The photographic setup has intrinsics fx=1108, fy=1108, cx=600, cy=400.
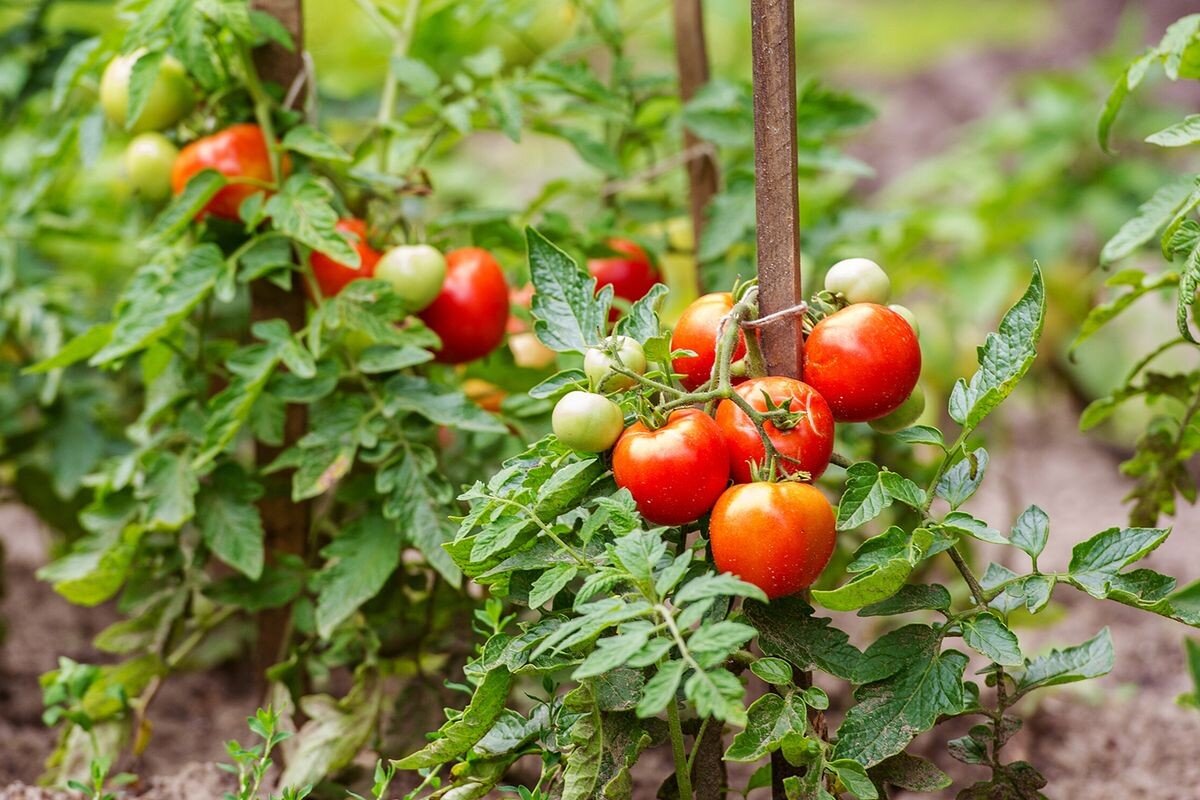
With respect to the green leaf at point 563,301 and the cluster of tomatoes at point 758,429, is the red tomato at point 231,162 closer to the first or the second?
the green leaf at point 563,301

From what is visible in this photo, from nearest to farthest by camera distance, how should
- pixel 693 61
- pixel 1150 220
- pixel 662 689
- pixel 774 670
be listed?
pixel 662 689 < pixel 774 670 < pixel 1150 220 < pixel 693 61

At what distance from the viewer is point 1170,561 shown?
6.22 ft

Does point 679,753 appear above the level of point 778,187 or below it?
below

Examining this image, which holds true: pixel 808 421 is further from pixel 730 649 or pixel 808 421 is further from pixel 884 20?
pixel 884 20

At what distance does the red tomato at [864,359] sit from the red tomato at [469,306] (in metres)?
0.44

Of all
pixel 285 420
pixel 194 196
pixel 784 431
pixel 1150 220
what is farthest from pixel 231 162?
pixel 1150 220

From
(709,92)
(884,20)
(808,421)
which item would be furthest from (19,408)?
(884,20)

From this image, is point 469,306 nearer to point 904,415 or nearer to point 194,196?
point 194,196

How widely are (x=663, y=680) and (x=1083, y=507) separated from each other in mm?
1796

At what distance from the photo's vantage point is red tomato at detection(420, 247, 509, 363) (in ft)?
3.82

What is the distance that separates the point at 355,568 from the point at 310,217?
345 millimetres

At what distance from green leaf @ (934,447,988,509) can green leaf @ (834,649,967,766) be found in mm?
113

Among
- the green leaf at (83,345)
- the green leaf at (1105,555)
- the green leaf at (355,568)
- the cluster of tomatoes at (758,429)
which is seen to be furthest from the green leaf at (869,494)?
the green leaf at (83,345)

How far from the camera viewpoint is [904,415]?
0.89 meters
